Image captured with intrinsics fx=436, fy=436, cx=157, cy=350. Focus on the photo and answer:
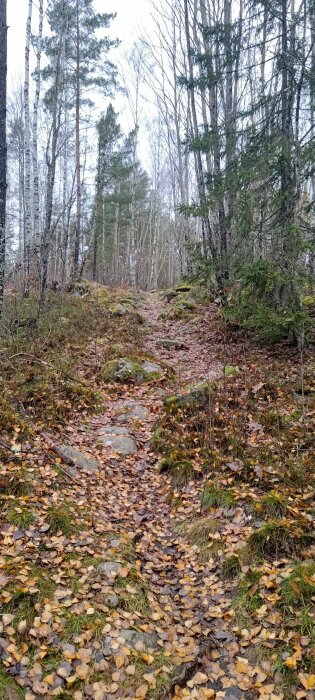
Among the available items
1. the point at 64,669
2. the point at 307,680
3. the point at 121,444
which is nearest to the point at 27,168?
the point at 121,444

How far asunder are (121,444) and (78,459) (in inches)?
31.7

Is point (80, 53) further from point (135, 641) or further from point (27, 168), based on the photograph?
point (135, 641)

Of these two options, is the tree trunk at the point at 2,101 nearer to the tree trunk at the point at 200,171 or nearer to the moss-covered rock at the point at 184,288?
the tree trunk at the point at 200,171

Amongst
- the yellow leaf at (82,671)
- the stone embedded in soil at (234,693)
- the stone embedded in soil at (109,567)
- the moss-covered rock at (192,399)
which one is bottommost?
the stone embedded in soil at (234,693)

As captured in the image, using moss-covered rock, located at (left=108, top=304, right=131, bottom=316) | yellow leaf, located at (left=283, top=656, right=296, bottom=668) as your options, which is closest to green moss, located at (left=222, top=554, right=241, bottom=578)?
yellow leaf, located at (left=283, top=656, right=296, bottom=668)

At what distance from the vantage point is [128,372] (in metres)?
8.37

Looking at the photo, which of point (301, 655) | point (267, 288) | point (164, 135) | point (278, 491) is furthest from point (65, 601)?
point (164, 135)

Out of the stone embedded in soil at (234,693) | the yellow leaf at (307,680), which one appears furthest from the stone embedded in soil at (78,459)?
the yellow leaf at (307,680)

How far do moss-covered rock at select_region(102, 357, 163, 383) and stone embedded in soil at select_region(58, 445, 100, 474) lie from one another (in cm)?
272

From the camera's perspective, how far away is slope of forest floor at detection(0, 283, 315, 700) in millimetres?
2949

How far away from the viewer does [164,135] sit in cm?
2578

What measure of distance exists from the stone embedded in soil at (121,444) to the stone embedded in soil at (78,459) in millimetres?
458

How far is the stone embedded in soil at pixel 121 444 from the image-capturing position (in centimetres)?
604

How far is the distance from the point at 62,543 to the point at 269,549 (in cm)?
187
